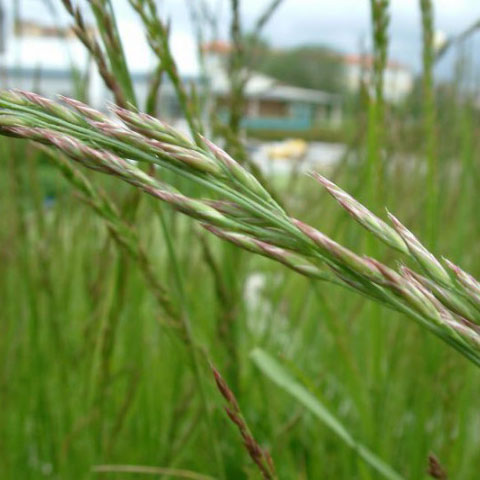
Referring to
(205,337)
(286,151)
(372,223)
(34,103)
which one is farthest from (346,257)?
(286,151)

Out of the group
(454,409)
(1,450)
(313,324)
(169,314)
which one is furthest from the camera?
(313,324)

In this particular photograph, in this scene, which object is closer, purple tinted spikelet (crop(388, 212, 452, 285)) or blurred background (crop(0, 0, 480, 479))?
purple tinted spikelet (crop(388, 212, 452, 285))

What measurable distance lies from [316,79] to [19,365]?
0.97 m

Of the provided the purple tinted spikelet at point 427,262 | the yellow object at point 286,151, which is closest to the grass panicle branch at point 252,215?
the purple tinted spikelet at point 427,262

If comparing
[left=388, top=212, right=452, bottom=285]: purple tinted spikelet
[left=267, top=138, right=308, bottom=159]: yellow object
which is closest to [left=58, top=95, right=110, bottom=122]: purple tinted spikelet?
[left=388, top=212, right=452, bottom=285]: purple tinted spikelet

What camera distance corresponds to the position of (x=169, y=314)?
43cm

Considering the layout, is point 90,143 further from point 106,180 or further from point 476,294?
point 106,180

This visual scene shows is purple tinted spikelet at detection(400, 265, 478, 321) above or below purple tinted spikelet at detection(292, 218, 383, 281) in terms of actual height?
below

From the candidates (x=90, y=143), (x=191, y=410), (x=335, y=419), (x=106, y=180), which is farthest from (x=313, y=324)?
(x=90, y=143)

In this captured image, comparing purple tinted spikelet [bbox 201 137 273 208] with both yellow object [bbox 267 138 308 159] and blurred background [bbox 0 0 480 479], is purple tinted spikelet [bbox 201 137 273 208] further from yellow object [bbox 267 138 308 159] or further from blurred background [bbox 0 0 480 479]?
yellow object [bbox 267 138 308 159]

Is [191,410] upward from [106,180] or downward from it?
downward

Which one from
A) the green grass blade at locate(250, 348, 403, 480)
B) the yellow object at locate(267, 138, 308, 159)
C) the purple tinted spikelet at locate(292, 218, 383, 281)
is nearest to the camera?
the purple tinted spikelet at locate(292, 218, 383, 281)

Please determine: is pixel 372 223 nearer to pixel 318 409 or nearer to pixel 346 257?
pixel 346 257

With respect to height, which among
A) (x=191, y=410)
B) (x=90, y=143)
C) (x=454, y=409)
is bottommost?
(x=191, y=410)
